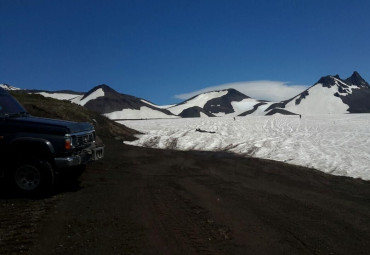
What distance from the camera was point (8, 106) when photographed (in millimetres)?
8594

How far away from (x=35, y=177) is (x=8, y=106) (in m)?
1.91

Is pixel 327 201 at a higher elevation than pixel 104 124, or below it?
below

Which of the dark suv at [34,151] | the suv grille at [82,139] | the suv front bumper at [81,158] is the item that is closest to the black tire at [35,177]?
the dark suv at [34,151]

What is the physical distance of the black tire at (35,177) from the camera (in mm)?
7793

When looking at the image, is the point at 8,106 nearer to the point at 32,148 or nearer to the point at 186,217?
the point at 32,148

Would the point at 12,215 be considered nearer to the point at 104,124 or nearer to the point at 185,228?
the point at 185,228

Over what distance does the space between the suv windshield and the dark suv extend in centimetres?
3

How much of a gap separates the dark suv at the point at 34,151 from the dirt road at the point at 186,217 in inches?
17.9

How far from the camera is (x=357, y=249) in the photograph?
5.61 metres

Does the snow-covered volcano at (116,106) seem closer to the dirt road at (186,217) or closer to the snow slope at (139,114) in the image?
the snow slope at (139,114)

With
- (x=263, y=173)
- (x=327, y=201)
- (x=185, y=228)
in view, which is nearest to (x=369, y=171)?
(x=263, y=173)

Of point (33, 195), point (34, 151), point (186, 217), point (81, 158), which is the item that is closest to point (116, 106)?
point (81, 158)

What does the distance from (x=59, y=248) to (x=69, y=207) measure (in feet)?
7.08

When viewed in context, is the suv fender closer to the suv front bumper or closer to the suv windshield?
the suv front bumper
